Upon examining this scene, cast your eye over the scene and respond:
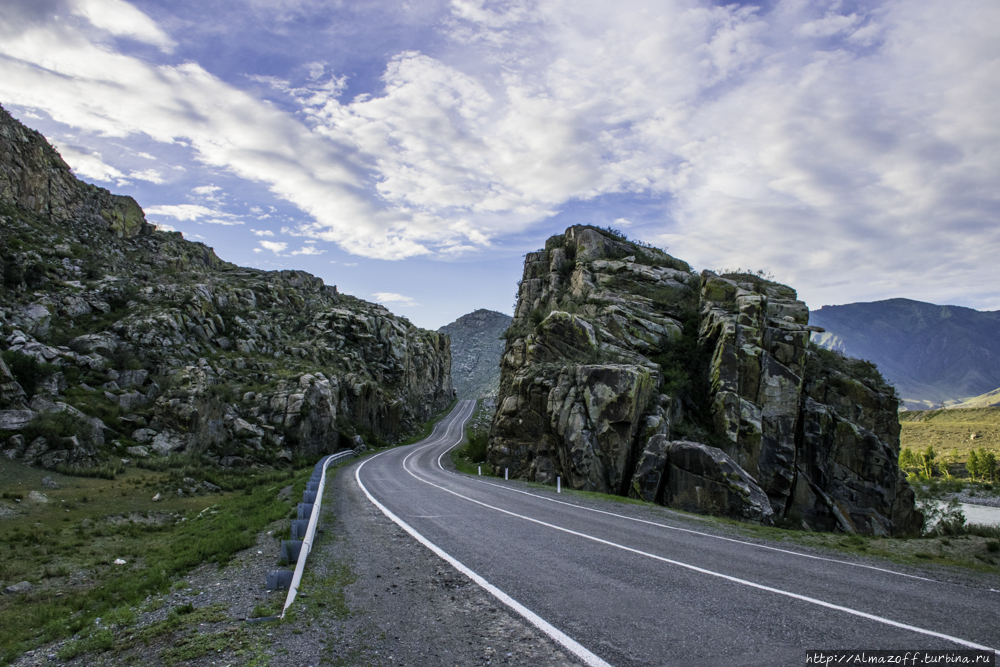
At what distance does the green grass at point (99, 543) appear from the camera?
6.86 m

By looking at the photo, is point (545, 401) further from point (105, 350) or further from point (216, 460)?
point (105, 350)

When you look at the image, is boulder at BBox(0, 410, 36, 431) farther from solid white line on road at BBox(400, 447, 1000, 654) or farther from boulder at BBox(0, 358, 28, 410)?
solid white line on road at BBox(400, 447, 1000, 654)

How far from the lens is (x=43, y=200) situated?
143 feet

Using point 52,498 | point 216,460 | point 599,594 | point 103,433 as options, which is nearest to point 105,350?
point 103,433

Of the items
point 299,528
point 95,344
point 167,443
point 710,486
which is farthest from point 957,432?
point 95,344

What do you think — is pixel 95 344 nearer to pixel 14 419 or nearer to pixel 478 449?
pixel 14 419

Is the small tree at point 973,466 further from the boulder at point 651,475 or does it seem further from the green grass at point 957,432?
the boulder at point 651,475

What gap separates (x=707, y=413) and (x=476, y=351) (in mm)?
140282

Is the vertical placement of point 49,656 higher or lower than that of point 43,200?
lower

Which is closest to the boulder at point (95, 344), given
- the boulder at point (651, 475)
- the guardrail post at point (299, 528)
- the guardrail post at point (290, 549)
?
the guardrail post at point (299, 528)

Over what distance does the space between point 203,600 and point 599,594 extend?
18.9 ft

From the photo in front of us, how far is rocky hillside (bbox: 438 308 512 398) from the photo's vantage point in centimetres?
13360

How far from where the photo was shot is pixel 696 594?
594cm

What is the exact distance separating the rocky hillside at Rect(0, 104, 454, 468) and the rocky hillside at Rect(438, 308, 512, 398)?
6460 centimetres
